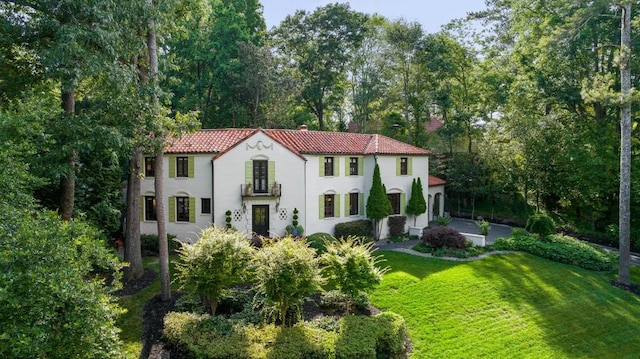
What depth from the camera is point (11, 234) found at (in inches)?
227

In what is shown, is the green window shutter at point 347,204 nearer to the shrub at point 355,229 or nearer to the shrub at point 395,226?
the shrub at point 355,229

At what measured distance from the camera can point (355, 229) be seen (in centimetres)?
2333

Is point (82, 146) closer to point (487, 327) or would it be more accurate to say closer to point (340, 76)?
point (487, 327)

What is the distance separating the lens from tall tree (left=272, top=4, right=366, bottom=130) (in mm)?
37969

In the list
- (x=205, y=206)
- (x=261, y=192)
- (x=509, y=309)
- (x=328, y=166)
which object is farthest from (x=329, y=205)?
(x=509, y=309)

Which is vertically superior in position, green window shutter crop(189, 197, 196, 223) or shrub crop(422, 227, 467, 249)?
green window shutter crop(189, 197, 196, 223)

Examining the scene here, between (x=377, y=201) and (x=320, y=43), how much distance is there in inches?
846

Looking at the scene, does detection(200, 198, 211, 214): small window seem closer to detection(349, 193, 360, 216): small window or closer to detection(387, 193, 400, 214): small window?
detection(349, 193, 360, 216): small window

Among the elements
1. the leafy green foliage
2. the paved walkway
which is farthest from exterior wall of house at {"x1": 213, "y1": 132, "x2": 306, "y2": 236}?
the leafy green foliage

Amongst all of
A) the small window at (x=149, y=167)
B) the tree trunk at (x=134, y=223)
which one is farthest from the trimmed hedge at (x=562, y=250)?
the small window at (x=149, y=167)

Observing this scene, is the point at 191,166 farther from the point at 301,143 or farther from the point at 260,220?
the point at 301,143

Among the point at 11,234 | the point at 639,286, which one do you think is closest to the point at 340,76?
the point at 639,286

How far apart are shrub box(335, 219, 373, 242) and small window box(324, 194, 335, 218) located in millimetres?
821

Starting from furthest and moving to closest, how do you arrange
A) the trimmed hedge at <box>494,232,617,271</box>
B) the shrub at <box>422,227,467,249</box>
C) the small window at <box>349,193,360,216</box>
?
the small window at <box>349,193,360,216</box>
the shrub at <box>422,227,467,249</box>
the trimmed hedge at <box>494,232,617,271</box>
